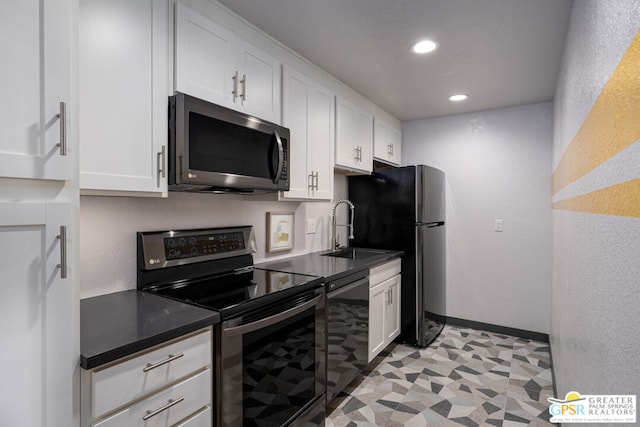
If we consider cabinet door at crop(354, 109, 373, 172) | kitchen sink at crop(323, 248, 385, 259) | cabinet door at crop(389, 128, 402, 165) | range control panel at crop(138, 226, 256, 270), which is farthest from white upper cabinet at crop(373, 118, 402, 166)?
range control panel at crop(138, 226, 256, 270)

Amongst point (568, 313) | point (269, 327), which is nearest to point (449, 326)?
point (568, 313)

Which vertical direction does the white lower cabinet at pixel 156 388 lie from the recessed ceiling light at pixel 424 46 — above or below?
below

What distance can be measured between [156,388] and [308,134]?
1.74 meters

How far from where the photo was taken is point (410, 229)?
3055 millimetres

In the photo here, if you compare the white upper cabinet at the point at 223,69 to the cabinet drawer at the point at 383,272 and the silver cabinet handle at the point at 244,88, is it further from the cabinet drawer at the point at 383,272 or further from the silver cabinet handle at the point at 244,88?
the cabinet drawer at the point at 383,272

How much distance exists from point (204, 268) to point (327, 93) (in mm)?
1541

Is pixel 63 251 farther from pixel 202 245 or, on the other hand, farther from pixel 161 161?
A: pixel 202 245

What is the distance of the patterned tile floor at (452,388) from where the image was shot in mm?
2109

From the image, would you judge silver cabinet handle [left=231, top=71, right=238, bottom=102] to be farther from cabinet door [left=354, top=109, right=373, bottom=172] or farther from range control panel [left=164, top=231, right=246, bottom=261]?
cabinet door [left=354, top=109, right=373, bottom=172]

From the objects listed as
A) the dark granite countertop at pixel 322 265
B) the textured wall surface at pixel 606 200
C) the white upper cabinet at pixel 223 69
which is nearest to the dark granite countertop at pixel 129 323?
the dark granite countertop at pixel 322 265

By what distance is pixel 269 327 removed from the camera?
1.57m

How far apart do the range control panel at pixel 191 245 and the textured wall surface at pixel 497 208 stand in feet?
8.15

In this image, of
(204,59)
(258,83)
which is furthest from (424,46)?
(204,59)

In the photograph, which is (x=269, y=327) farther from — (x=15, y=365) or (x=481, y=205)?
(x=481, y=205)
